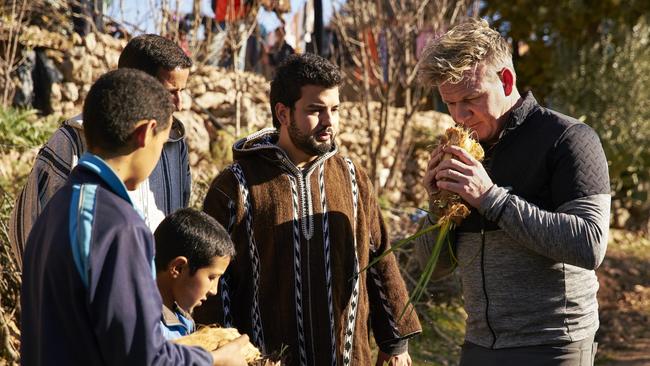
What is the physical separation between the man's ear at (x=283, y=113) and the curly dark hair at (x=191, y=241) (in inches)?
33.8

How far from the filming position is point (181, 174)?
3.95 meters

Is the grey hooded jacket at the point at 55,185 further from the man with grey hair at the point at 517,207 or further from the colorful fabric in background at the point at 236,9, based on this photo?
the colorful fabric in background at the point at 236,9

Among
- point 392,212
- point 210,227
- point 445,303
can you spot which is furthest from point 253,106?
point 210,227

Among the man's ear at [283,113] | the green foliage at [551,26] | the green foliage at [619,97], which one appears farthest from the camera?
the green foliage at [551,26]

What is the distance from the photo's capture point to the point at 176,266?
3092 mm

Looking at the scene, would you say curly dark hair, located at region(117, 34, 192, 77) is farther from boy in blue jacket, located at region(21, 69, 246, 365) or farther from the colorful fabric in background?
the colorful fabric in background

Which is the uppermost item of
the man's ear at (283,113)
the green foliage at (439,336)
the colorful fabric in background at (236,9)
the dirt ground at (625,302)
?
the colorful fabric in background at (236,9)

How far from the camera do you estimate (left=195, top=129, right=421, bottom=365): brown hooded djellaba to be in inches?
149

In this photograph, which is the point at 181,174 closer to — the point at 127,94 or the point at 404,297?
the point at 404,297

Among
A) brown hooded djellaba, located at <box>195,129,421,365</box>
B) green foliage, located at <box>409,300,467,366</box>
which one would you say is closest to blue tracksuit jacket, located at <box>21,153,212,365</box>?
brown hooded djellaba, located at <box>195,129,421,365</box>

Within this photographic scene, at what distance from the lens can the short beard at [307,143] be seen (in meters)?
3.84

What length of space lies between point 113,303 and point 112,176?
0.33m

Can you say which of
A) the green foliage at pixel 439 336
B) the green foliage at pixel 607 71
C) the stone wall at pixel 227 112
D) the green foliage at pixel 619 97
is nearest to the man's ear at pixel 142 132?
the green foliage at pixel 439 336

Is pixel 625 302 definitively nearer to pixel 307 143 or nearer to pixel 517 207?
pixel 307 143
